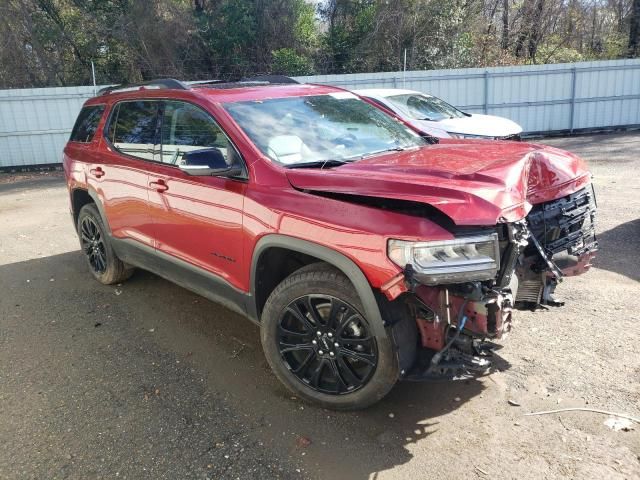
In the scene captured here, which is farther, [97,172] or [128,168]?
[97,172]

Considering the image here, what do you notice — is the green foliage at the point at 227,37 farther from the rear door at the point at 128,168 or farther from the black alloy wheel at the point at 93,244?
the rear door at the point at 128,168

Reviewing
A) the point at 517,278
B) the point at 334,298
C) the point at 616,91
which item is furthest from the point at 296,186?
the point at 616,91

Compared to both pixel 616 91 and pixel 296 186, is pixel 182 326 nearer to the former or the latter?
pixel 296 186

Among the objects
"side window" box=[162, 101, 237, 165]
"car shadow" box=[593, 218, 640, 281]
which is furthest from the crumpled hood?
"car shadow" box=[593, 218, 640, 281]

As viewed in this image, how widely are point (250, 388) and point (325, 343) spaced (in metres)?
0.76

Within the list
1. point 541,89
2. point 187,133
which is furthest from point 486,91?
point 187,133

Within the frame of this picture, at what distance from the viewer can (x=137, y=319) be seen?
4770 mm

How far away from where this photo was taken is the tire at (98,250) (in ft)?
17.5

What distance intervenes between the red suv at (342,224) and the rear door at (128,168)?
0.02 m

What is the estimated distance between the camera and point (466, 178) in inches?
116

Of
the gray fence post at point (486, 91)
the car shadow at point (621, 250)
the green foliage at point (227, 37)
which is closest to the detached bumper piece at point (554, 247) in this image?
Answer: the car shadow at point (621, 250)

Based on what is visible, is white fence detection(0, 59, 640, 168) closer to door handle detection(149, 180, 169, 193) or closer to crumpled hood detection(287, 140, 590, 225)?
door handle detection(149, 180, 169, 193)

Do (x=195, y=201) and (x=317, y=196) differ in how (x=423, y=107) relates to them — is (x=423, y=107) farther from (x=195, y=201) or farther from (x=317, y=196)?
(x=317, y=196)

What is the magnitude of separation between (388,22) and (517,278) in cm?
1709
